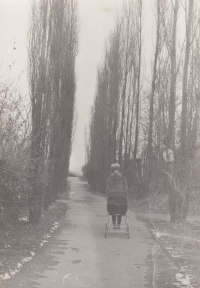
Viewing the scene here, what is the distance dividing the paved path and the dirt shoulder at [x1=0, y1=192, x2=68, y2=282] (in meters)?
0.19

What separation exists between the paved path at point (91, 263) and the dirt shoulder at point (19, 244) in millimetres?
191

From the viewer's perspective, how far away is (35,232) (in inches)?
429

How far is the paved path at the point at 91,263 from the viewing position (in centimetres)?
593

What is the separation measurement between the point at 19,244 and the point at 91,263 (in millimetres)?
2332

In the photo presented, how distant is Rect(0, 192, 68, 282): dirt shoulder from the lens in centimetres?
679

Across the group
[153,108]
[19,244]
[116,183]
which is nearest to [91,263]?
[19,244]

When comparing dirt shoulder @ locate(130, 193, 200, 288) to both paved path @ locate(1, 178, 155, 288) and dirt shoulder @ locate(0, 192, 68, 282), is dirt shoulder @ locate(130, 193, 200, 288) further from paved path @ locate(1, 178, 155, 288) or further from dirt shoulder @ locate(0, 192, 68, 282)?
dirt shoulder @ locate(0, 192, 68, 282)

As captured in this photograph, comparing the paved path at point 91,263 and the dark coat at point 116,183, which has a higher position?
the dark coat at point 116,183

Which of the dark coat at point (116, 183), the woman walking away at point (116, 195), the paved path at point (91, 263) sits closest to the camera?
the paved path at point (91, 263)

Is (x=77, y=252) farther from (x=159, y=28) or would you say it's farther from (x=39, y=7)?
(x=159, y=28)

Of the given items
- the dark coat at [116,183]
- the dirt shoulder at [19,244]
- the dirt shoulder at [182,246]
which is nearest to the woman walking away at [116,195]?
the dark coat at [116,183]

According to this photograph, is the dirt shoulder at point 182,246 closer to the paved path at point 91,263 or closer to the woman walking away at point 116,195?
the paved path at point 91,263

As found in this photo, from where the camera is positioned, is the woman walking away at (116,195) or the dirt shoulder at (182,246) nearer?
the dirt shoulder at (182,246)

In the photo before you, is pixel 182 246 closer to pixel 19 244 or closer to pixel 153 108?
pixel 19 244
